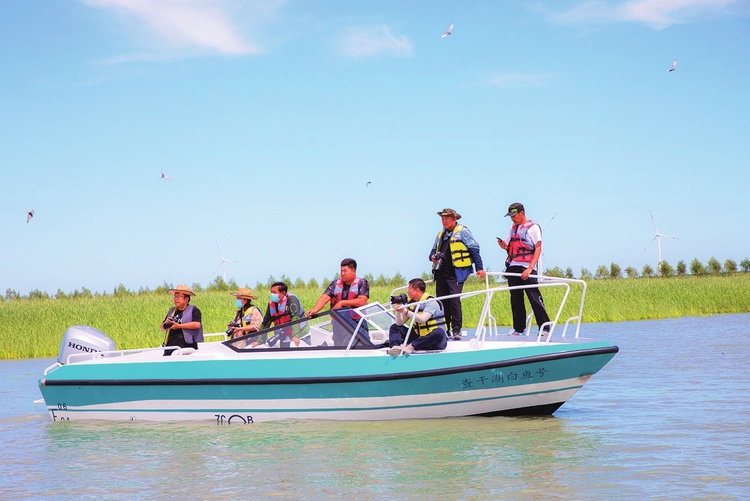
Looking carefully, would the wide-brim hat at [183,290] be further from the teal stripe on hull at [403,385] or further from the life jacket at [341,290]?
the life jacket at [341,290]

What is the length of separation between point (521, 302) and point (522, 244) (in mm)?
846

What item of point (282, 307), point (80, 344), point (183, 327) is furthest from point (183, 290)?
point (80, 344)

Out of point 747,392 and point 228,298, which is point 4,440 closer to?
point 747,392

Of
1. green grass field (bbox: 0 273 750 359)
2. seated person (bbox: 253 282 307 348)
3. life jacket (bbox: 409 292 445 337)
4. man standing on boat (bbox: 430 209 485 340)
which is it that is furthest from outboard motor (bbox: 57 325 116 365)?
green grass field (bbox: 0 273 750 359)

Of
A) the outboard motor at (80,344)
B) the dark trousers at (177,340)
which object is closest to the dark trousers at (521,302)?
the dark trousers at (177,340)

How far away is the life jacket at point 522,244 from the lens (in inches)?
391

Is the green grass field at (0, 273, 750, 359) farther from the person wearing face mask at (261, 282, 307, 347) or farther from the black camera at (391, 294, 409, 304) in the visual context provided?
the black camera at (391, 294, 409, 304)

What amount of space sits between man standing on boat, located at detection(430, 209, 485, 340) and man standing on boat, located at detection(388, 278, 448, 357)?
1.33 m

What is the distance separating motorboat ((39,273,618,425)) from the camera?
28.1 ft

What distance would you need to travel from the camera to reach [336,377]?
874 cm

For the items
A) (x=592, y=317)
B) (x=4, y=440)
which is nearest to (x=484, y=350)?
(x=4, y=440)

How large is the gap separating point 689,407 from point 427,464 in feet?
13.7

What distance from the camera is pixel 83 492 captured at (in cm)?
686

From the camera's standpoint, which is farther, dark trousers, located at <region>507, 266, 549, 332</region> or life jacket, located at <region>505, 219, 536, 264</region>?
life jacket, located at <region>505, 219, 536, 264</region>
